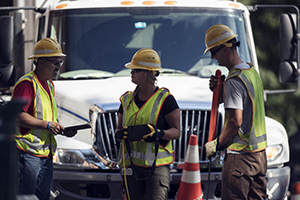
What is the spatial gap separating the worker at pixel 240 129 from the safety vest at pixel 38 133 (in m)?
1.29

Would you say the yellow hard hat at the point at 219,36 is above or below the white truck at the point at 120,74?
above

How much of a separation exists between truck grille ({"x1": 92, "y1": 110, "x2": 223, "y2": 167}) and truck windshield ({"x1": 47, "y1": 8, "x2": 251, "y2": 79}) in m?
0.95

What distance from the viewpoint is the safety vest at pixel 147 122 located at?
12.5 feet

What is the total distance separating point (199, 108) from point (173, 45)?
4.24 ft

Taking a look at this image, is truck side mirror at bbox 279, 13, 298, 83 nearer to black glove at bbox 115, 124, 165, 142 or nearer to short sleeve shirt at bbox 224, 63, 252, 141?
short sleeve shirt at bbox 224, 63, 252, 141

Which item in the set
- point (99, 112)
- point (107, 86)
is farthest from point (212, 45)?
point (107, 86)

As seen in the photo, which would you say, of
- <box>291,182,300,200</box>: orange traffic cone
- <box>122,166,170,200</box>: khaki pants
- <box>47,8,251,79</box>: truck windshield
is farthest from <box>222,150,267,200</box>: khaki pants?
<box>47,8,251,79</box>: truck windshield

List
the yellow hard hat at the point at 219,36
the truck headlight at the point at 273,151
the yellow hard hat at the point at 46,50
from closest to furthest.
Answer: the yellow hard hat at the point at 219,36
the yellow hard hat at the point at 46,50
the truck headlight at the point at 273,151

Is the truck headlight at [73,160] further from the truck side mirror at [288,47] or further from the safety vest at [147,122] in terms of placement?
the truck side mirror at [288,47]

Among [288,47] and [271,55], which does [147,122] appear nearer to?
[288,47]

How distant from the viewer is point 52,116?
13.1 ft

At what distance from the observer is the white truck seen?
15.7 ft

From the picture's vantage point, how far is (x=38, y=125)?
3.78 metres

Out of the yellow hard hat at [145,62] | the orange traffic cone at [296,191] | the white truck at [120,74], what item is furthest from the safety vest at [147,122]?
the orange traffic cone at [296,191]
